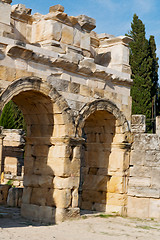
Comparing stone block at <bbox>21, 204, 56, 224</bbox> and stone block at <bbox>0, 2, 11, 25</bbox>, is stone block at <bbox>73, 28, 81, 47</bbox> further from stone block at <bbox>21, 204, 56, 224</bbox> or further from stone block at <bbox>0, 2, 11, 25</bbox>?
stone block at <bbox>21, 204, 56, 224</bbox>

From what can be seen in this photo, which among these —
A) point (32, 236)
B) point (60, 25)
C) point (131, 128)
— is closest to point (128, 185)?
point (131, 128)

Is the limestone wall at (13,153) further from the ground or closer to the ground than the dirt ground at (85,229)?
further from the ground

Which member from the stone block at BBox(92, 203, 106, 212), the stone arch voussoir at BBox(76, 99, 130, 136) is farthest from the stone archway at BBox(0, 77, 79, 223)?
the stone block at BBox(92, 203, 106, 212)

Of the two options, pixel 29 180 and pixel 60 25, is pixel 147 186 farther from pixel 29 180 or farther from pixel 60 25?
pixel 60 25

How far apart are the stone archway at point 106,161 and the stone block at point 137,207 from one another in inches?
6.9

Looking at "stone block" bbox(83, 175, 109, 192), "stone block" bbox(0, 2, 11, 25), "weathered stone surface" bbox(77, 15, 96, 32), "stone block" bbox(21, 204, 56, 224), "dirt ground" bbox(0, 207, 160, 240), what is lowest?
"dirt ground" bbox(0, 207, 160, 240)

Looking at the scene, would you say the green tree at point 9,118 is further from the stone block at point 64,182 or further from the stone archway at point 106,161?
the stone block at point 64,182

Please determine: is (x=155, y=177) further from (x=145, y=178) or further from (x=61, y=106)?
(x=61, y=106)

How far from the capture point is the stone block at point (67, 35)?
391 inches

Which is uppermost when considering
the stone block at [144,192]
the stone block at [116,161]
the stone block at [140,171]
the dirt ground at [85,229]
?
the stone block at [116,161]

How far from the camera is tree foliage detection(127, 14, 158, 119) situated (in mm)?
20078

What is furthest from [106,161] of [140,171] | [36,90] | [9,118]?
[9,118]

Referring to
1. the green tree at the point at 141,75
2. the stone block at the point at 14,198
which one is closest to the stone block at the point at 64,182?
the stone block at the point at 14,198

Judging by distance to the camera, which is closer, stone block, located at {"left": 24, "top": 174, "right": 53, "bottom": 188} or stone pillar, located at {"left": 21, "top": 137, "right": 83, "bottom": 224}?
stone pillar, located at {"left": 21, "top": 137, "right": 83, "bottom": 224}
